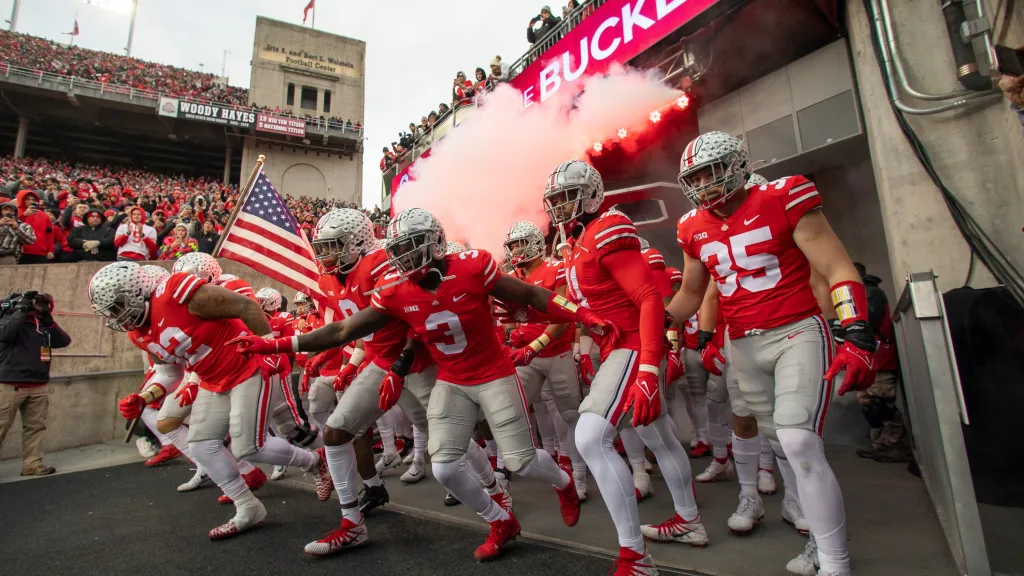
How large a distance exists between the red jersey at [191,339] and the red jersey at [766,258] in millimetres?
3666

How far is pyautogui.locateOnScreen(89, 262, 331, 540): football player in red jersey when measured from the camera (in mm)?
3857

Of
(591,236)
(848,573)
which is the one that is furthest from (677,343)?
(848,573)

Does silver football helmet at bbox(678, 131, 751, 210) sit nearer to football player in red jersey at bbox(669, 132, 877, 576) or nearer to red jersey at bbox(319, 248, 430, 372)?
football player in red jersey at bbox(669, 132, 877, 576)

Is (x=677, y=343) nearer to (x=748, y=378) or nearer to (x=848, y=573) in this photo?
(x=748, y=378)

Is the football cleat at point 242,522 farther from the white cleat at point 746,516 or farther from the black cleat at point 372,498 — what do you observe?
the white cleat at point 746,516

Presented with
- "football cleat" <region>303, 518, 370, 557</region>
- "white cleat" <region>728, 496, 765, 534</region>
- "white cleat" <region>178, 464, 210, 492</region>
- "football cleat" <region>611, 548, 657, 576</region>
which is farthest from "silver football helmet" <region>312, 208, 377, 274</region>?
"white cleat" <region>728, 496, 765, 534</region>

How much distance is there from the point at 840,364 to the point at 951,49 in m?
4.28

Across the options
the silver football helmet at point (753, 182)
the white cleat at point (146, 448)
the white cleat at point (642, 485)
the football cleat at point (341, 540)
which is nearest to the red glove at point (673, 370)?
the white cleat at point (642, 485)

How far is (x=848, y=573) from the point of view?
7.23ft

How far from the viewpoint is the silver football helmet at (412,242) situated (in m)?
2.97

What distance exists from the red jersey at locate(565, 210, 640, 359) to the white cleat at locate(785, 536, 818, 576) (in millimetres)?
1301

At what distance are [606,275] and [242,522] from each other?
3.25 metres

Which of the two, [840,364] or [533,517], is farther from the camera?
[533,517]

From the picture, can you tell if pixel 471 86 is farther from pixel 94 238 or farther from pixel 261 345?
pixel 261 345
